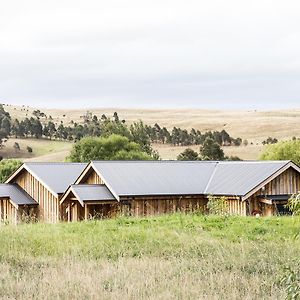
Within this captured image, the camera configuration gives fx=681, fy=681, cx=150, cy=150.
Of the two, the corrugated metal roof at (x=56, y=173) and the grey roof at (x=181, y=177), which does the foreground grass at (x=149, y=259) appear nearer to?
the grey roof at (x=181, y=177)

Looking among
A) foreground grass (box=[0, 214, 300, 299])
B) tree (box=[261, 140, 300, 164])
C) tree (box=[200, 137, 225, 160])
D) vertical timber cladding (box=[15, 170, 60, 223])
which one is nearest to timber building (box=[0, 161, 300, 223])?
vertical timber cladding (box=[15, 170, 60, 223])

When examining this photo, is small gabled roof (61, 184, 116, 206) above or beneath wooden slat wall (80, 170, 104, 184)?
beneath

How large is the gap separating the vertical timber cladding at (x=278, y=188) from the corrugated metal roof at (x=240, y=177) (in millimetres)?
507

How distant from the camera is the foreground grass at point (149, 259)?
35.7ft

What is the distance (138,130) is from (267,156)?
47.3ft

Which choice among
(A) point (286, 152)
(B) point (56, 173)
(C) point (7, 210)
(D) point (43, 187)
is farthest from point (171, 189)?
(A) point (286, 152)

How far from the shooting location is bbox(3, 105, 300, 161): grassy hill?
87062 millimetres

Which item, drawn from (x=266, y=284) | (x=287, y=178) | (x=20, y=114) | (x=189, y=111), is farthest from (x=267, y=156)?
(x=189, y=111)

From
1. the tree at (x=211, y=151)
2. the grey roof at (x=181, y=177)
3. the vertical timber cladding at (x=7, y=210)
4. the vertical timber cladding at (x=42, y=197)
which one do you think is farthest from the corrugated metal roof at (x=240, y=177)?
the tree at (x=211, y=151)

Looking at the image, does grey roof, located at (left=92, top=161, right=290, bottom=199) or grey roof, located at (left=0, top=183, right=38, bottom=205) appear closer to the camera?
grey roof, located at (left=92, top=161, right=290, bottom=199)

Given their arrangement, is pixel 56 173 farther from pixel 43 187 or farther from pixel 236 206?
pixel 236 206

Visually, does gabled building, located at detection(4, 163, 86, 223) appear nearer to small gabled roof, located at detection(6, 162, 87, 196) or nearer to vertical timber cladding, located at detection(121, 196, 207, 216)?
small gabled roof, located at detection(6, 162, 87, 196)

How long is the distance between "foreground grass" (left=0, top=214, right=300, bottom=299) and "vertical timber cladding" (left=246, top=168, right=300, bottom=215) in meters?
9.34

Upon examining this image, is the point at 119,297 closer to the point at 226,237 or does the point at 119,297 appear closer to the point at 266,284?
the point at 266,284
